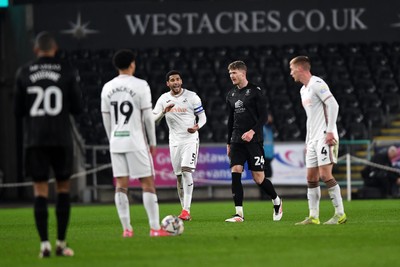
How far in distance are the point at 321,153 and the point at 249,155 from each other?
2.17m

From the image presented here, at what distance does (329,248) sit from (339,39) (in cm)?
2219

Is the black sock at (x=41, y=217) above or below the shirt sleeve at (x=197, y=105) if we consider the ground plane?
below

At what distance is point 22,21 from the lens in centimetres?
3253

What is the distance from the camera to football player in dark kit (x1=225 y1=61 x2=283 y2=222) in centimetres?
1616

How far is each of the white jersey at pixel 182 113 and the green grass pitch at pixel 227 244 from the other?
145cm

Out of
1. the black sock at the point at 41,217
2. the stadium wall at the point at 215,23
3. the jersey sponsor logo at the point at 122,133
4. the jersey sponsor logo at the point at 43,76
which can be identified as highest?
the stadium wall at the point at 215,23

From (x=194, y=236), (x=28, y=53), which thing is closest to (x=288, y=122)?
(x=28, y=53)

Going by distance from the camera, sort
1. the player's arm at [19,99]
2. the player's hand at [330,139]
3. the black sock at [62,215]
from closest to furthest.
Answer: the black sock at [62,215]
the player's arm at [19,99]
the player's hand at [330,139]

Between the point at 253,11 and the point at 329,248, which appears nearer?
the point at 329,248

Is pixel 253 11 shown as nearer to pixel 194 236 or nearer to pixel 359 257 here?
pixel 194 236

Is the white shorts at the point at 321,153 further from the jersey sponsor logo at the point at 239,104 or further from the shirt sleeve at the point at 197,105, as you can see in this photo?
the shirt sleeve at the point at 197,105

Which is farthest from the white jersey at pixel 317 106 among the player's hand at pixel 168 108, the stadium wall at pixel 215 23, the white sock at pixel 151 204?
the stadium wall at pixel 215 23

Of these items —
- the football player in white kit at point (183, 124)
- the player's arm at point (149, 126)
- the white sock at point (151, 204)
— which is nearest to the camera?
the player's arm at point (149, 126)

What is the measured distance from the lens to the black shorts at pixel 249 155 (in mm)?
16266
